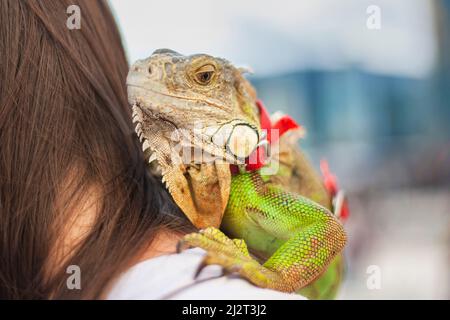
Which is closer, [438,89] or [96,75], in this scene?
[96,75]

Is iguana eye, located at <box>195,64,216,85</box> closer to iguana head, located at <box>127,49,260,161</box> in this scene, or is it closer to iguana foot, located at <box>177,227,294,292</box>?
iguana head, located at <box>127,49,260,161</box>

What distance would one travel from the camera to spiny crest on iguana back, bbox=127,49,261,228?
2.30ft

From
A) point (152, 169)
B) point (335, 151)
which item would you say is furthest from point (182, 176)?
point (335, 151)

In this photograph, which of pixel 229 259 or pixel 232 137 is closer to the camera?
pixel 229 259

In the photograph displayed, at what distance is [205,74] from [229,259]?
26cm

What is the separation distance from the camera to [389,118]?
1.80 metres

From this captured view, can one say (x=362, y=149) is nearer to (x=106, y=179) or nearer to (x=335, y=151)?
(x=335, y=151)

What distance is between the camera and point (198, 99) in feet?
2.37

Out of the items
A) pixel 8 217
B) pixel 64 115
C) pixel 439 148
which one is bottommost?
pixel 439 148

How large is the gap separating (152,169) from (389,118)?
121 centimetres

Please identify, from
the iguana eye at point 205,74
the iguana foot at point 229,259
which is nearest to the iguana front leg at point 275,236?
the iguana foot at point 229,259

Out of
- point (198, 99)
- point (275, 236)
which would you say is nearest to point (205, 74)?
point (198, 99)

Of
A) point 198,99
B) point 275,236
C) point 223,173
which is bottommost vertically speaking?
point 275,236

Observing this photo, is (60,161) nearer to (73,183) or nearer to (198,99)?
(73,183)
